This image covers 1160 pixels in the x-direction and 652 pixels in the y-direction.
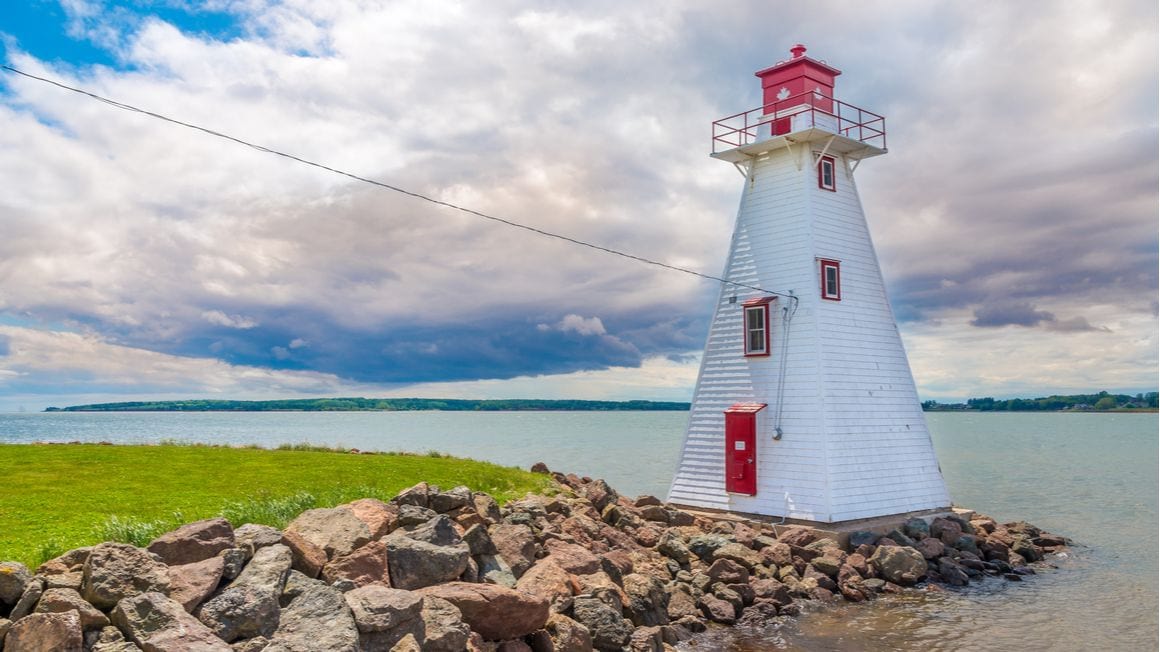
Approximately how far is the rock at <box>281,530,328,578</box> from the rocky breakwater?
24 millimetres

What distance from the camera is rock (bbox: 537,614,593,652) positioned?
35.2 ft

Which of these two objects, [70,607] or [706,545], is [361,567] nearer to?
[70,607]

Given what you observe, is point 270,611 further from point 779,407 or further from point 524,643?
point 779,407

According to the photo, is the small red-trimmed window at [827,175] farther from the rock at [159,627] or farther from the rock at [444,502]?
the rock at [159,627]

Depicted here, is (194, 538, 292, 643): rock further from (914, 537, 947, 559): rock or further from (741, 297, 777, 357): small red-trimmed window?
(914, 537, 947, 559): rock

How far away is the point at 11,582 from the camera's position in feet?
A: 25.9

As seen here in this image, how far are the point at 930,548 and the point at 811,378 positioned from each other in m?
4.69

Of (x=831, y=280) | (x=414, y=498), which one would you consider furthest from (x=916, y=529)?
(x=414, y=498)

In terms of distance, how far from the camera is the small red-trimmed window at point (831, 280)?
67.7 feet

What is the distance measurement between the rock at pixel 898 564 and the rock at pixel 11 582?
1578cm

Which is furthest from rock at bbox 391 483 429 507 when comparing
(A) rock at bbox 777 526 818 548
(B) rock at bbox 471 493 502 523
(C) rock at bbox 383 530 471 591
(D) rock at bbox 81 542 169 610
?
(A) rock at bbox 777 526 818 548

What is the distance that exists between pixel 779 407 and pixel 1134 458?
58.9 meters

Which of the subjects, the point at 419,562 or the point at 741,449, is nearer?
the point at 419,562

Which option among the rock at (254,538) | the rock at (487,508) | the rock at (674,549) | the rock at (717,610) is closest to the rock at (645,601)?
the rock at (717,610)
